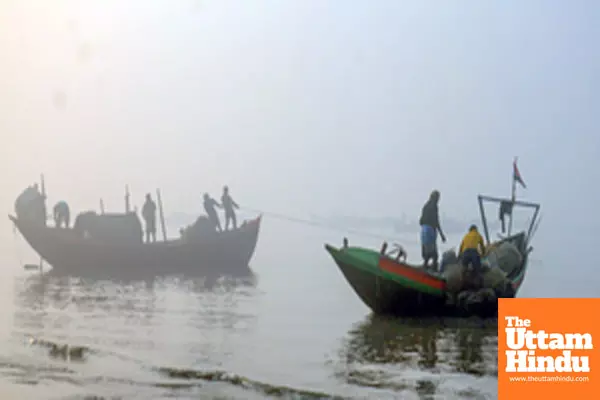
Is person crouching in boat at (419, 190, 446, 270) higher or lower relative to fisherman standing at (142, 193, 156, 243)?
lower

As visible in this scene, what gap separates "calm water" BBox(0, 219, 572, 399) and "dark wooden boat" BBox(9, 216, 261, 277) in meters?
5.64

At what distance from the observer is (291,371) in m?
11.4

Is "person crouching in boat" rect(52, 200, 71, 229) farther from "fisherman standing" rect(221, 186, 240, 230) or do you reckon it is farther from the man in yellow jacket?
the man in yellow jacket

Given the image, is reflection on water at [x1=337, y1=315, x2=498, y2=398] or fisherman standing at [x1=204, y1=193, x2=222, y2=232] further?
fisherman standing at [x1=204, y1=193, x2=222, y2=232]

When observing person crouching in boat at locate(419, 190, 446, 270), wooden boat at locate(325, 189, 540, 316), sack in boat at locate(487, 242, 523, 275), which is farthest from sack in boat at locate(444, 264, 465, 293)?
sack in boat at locate(487, 242, 523, 275)

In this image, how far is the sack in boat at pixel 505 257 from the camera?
671 inches

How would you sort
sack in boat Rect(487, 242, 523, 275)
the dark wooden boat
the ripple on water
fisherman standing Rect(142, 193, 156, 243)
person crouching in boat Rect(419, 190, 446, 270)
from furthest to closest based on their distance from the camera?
1. fisherman standing Rect(142, 193, 156, 243)
2. the dark wooden boat
3. sack in boat Rect(487, 242, 523, 275)
4. person crouching in boat Rect(419, 190, 446, 270)
5. the ripple on water

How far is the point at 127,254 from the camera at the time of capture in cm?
2775

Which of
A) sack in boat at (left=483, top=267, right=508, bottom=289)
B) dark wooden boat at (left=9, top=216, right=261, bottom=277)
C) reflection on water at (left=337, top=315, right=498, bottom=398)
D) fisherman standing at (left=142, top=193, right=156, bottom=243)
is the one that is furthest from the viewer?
fisherman standing at (left=142, top=193, right=156, bottom=243)

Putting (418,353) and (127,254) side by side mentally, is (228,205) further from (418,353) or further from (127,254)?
(418,353)

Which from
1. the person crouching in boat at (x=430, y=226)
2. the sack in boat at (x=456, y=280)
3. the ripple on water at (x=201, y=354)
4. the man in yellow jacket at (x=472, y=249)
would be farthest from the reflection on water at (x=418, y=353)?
the person crouching in boat at (x=430, y=226)

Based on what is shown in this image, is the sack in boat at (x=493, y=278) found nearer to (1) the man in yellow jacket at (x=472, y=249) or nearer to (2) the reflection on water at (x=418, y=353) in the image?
(1) the man in yellow jacket at (x=472, y=249)

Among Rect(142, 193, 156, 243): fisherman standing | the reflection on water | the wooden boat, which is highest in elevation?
Rect(142, 193, 156, 243): fisherman standing

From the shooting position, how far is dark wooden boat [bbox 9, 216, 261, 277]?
27.7 m
